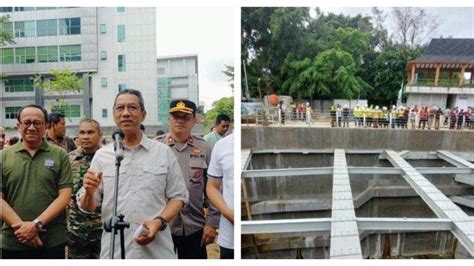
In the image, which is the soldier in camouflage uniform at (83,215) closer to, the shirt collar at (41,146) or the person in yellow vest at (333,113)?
the shirt collar at (41,146)

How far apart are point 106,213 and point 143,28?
938mm

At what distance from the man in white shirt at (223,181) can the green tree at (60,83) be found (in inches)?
30.9

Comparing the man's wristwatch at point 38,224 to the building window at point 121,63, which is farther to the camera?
the building window at point 121,63

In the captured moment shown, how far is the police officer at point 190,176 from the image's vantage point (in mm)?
1967

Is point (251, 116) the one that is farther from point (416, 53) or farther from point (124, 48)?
point (416, 53)

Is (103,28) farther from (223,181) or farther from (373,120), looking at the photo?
(373,120)

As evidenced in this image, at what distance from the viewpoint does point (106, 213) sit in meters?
1.78

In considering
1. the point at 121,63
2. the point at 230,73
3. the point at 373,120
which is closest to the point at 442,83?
the point at 373,120

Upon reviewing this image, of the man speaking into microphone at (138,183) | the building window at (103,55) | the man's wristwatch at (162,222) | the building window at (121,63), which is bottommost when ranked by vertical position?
the man's wristwatch at (162,222)

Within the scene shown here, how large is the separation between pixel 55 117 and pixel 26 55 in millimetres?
385

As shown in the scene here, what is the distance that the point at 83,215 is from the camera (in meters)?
1.96

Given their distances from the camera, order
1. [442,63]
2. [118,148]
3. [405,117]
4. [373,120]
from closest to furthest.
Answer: [118,148], [442,63], [373,120], [405,117]

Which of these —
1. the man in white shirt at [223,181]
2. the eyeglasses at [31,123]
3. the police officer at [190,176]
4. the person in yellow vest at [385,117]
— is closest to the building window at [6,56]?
the eyeglasses at [31,123]

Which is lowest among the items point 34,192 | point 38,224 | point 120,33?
point 38,224
